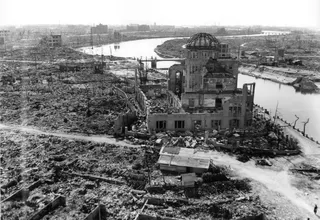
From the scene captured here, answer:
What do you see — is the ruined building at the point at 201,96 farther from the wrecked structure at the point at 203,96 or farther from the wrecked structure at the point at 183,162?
the wrecked structure at the point at 183,162

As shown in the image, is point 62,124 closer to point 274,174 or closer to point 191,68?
point 191,68

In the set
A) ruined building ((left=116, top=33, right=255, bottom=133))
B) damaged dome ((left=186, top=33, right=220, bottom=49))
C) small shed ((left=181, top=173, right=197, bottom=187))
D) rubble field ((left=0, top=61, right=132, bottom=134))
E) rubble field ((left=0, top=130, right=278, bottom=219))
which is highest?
damaged dome ((left=186, top=33, right=220, bottom=49))

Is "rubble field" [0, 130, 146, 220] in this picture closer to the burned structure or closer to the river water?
the burned structure

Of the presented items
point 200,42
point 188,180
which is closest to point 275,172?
point 188,180

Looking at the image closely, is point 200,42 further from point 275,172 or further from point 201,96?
point 275,172

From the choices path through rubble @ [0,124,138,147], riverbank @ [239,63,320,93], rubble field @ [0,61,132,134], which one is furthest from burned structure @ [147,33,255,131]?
riverbank @ [239,63,320,93]

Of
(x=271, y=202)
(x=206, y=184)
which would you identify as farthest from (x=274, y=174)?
(x=206, y=184)

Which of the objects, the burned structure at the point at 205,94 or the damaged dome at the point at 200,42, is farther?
the damaged dome at the point at 200,42

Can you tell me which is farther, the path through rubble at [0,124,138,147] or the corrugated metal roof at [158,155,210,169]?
the path through rubble at [0,124,138,147]

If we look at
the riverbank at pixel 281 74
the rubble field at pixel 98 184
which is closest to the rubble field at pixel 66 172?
the rubble field at pixel 98 184
